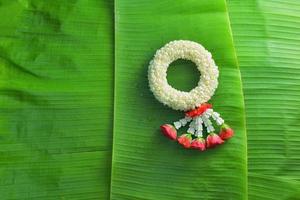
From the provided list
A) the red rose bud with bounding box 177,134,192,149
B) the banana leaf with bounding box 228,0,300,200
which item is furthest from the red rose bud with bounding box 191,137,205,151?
the banana leaf with bounding box 228,0,300,200

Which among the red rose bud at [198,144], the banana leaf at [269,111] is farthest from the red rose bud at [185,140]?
the banana leaf at [269,111]

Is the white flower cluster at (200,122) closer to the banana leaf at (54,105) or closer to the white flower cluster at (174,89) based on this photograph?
the white flower cluster at (174,89)

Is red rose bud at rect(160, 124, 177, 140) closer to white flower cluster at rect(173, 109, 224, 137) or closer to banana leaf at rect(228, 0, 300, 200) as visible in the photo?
white flower cluster at rect(173, 109, 224, 137)

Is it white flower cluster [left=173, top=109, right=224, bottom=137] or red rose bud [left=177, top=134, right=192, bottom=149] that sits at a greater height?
white flower cluster [left=173, top=109, right=224, bottom=137]

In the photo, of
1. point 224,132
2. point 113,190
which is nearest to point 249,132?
point 224,132

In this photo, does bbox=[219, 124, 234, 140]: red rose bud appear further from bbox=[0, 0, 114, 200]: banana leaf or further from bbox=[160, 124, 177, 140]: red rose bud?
bbox=[0, 0, 114, 200]: banana leaf

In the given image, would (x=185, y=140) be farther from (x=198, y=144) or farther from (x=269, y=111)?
(x=269, y=111)
